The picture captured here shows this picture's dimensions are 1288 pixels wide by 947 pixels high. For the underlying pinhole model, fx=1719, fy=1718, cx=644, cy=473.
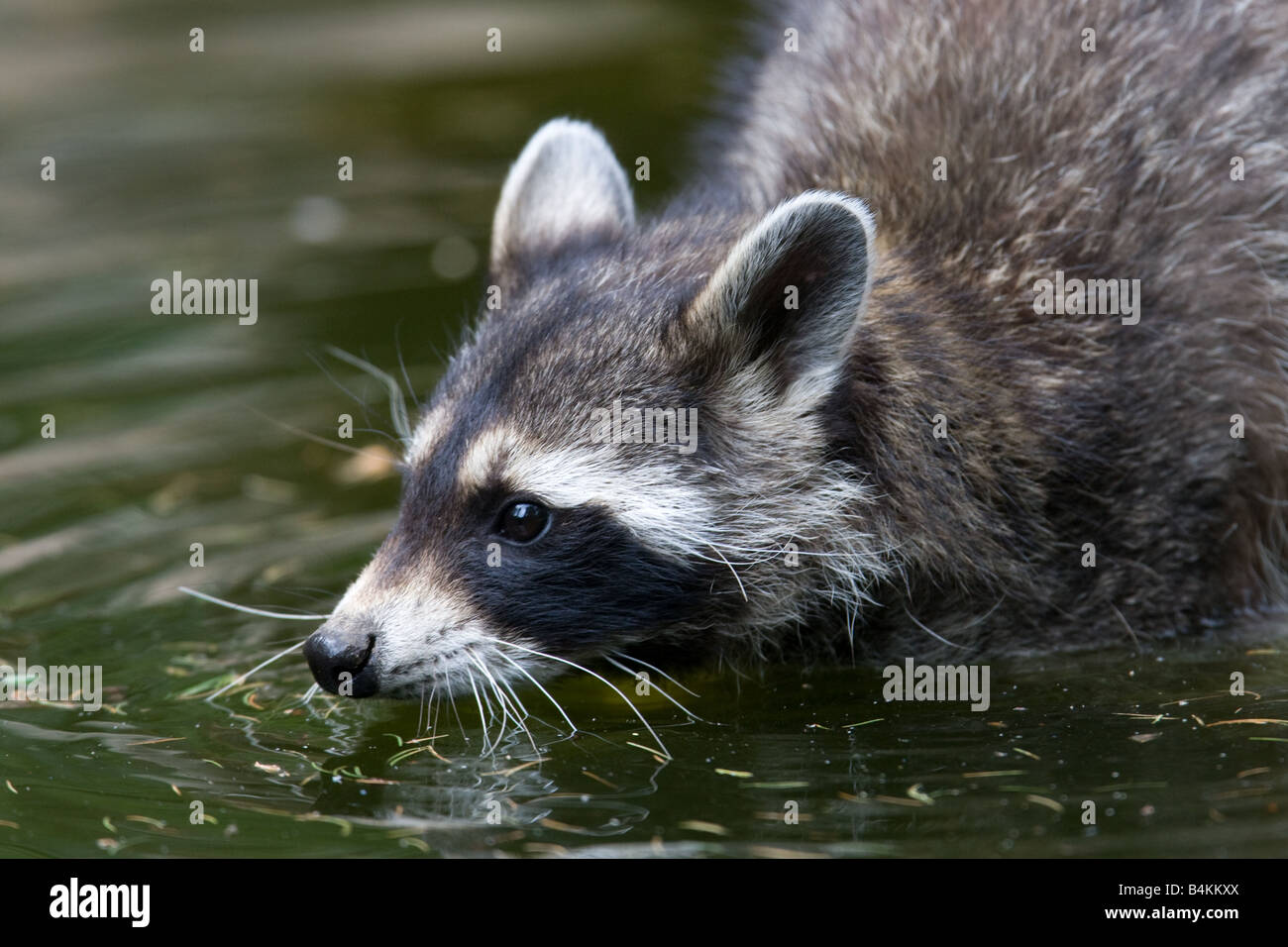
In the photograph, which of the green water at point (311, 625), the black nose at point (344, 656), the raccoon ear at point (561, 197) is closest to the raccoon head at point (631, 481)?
the black nose at point (344, 656)

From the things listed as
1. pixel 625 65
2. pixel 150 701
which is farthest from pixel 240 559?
pixel 625 65

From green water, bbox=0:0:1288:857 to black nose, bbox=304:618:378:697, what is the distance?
0.48 m

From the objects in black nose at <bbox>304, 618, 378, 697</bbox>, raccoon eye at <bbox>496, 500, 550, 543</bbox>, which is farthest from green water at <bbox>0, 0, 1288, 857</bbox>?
raccoon eye at <bbox>496, 500, 550, 543</bbox>

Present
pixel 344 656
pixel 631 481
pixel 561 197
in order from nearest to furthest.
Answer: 1. pixel 344 656
2. pixel 631 481
3. pixel 561 197

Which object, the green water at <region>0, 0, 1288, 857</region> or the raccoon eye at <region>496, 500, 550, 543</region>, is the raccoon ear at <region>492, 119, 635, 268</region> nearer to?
the green water at <region>0, 0, 1288, 857</region>

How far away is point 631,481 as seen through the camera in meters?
7.54

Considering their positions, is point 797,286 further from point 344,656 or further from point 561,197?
point 344,656

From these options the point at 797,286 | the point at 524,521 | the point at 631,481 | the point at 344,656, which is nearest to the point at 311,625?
the point at 344,656

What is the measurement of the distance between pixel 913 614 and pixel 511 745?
2.05 m

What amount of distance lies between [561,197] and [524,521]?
2.29 metres

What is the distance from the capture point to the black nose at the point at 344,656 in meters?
7.29

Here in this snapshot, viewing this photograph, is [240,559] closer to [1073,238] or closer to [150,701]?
[150,701]

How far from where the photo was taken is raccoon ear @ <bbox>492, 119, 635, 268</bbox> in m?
9.01

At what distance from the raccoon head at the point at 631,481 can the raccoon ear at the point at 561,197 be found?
106 centimetres
